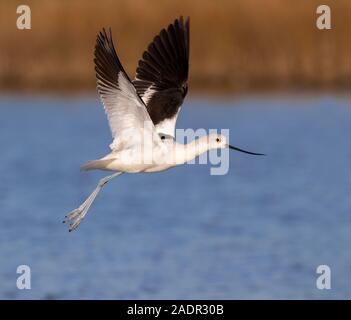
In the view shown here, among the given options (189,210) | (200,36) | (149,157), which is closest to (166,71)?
(149,157)

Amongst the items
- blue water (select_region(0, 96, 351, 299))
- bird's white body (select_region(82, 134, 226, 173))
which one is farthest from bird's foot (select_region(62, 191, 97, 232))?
blue water (select_region(0, 96, 351, 299))

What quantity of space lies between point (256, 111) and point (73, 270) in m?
10.5

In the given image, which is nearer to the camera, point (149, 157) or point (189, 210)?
point (149, 157)

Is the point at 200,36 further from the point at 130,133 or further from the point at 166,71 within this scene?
the point at 130,133

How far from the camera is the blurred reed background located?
20016 mm

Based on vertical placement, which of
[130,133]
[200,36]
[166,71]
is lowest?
[130,133]

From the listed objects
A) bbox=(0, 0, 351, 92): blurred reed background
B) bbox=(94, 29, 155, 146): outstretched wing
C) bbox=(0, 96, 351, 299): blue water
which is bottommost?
bbox=(0, 96, 351, 299): blue water

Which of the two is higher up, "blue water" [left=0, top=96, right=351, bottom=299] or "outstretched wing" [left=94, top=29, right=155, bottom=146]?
"outstretched wing" [left=94, top=29, right=155, bottom=146]

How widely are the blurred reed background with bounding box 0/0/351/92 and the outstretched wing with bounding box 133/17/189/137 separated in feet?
33.6

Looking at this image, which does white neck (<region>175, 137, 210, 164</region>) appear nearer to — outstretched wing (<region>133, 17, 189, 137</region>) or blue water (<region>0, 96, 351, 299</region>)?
outstretched wing (<region>133, 17, 189, 137</region>)

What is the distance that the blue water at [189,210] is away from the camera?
1097cm

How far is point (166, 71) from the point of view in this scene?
942 centimetres

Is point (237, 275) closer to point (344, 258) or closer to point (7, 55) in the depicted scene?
point (344, 258)

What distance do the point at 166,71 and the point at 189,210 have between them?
16.5ft
